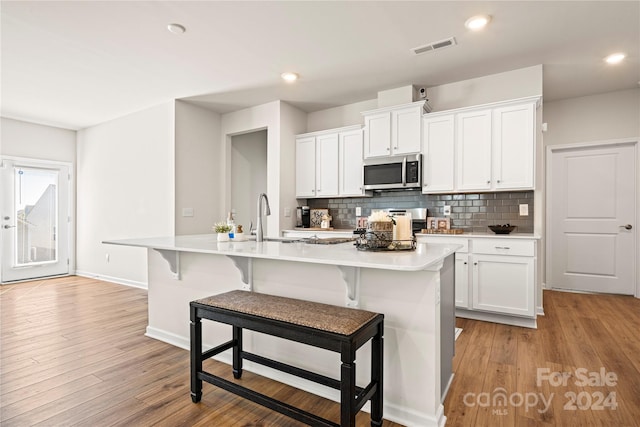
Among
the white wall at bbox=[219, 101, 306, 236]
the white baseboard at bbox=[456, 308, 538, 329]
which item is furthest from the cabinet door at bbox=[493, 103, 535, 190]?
the white wall at bbox=[219, 101, 306, 236]

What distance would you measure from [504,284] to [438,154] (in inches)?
61.2

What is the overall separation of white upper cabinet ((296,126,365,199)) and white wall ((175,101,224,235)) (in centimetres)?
131

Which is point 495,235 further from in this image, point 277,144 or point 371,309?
point 277,144

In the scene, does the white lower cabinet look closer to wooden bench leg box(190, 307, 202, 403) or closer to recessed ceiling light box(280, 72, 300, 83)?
recessed ceiling light box(280, 72, 300, 83)

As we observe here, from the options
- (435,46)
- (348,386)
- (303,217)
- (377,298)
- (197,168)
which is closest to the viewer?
(348,386)

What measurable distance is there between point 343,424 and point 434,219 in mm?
3191

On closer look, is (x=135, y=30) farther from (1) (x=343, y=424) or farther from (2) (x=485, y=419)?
(2) (x=485, y=419)

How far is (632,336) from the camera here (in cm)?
299

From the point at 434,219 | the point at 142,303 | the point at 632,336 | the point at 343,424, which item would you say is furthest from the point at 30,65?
the point at 632,336

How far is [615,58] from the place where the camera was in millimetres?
3385

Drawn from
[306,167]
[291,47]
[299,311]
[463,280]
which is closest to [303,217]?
[306,167]

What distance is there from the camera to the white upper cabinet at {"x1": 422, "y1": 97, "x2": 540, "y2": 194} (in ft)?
11.2

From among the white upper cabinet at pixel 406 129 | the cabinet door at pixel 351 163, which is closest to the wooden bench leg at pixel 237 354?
the cabinet door at pixel 351 163

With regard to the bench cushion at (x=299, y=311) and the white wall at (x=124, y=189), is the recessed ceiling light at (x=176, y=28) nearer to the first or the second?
the white wall at (x=124, y=189)
